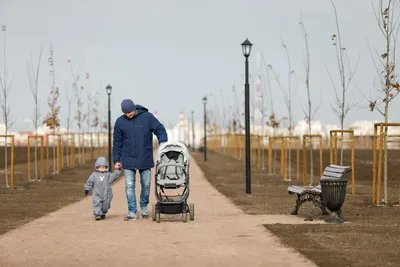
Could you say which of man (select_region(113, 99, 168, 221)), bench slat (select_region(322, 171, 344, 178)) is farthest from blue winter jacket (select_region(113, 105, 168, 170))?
bench slat (select_region(322, 171, 344, 178))

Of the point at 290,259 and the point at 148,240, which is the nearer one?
the point at 290,259

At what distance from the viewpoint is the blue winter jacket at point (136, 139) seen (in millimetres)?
14125

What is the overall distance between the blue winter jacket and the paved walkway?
3.47ft

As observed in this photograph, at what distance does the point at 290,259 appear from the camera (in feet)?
31.4

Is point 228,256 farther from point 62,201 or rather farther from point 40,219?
point 62,201

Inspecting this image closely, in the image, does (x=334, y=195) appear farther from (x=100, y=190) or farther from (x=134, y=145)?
(x=100, y=190)

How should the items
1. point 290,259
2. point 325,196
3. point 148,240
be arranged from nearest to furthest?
1. point 290,259
2. point 148,240
3. point 325,196

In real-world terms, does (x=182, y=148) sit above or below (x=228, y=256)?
above

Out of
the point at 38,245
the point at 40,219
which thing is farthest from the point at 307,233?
the point at 40,219

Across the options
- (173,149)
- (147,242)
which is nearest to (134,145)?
(173,149)

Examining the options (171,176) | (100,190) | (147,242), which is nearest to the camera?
(147,242)

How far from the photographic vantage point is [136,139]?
1419 centimetres

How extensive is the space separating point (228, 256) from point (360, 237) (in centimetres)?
273

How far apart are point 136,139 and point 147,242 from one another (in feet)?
11.1
